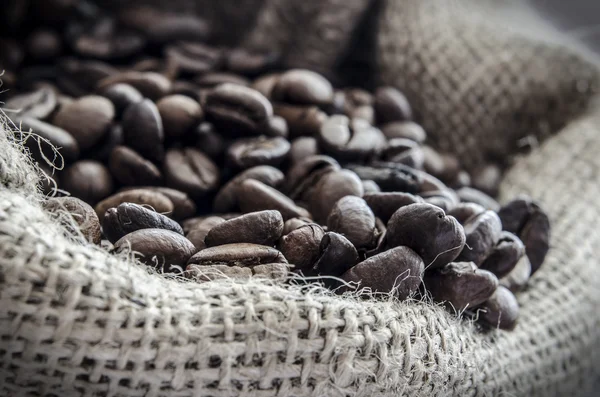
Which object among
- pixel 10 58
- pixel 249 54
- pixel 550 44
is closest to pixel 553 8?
pixel 550 44

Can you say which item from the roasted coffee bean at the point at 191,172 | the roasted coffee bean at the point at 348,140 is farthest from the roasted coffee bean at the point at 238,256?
the roasted coffee bean at the point at 348,140

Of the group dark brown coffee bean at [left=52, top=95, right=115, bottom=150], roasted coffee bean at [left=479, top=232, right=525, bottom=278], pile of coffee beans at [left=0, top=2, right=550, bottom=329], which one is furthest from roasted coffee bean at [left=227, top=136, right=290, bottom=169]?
roasted coffee bean at [left=479, top=232, right=525, bottom=278]

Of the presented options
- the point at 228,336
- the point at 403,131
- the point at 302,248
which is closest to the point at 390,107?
the point at 403,131

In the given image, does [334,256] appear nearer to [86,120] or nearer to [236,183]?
[236,183]

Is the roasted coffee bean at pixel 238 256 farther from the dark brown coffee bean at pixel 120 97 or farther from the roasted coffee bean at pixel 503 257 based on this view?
the dark brown coffee bean at pixel 120 97

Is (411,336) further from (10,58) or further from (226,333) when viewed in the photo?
(10,58)
